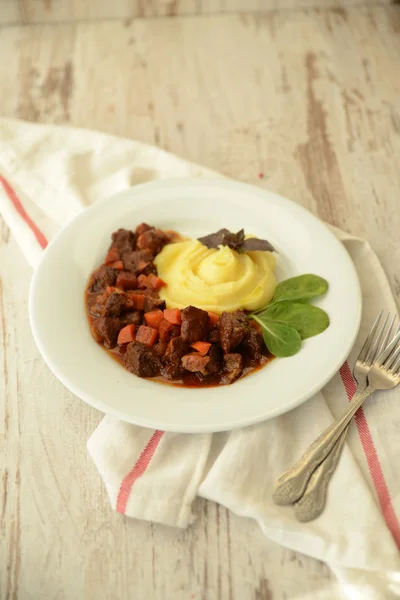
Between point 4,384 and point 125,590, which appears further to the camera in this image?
point 4,384

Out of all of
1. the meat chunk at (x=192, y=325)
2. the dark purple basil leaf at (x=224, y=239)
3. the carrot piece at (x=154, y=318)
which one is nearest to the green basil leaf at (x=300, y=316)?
the meat chunk at (x=192, y=325)

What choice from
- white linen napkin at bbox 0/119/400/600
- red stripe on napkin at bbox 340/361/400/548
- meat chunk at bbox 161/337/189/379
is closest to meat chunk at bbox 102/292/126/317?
meat chunk at bbox 161/337/189/379

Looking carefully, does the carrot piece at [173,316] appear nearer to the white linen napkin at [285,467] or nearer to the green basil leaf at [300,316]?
the green basil leaf at [300,316]

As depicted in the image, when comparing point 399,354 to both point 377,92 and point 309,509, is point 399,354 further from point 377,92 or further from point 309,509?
point 377,92

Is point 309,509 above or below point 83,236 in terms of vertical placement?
below

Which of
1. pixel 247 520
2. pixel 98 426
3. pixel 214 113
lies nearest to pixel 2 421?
pixel 98 426

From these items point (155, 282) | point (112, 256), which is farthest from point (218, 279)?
point (112, 256)
